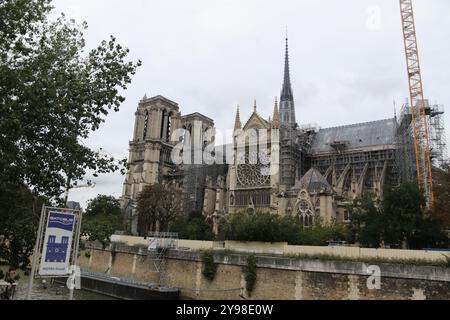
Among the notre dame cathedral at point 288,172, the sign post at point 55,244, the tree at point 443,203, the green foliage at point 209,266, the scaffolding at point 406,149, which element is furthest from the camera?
the notre dame cathedral at point 288,172

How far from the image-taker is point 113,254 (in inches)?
1326

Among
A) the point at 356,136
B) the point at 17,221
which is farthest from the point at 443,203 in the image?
the point at 356,136

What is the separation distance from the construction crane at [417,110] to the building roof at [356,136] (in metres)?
7.56

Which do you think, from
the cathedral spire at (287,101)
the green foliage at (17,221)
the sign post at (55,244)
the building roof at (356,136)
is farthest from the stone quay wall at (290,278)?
the cathedral spire at (287,101)

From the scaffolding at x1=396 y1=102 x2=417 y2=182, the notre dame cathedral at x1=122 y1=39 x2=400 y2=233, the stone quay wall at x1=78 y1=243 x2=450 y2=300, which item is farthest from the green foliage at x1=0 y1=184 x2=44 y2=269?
the scaffolding at x1=396 y1=102 x2=417 y2=182

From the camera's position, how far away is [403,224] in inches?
1031

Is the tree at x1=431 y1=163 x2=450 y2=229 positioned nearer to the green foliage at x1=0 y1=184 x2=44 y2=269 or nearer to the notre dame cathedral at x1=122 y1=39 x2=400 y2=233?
the notre dame cathedral at x1=122 y1=39 x2=400 y2=233

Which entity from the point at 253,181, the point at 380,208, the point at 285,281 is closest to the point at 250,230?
the point at 285,281

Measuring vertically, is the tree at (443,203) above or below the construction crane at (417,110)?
below

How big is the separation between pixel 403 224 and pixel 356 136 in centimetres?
3367

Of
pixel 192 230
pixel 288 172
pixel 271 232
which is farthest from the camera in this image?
pixel 288 172

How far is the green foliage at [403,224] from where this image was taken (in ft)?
86.3

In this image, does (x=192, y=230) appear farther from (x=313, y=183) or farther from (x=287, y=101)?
(x=287, y=101)

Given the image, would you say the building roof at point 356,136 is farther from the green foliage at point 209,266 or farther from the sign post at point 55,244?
the sign post at point 55,244
